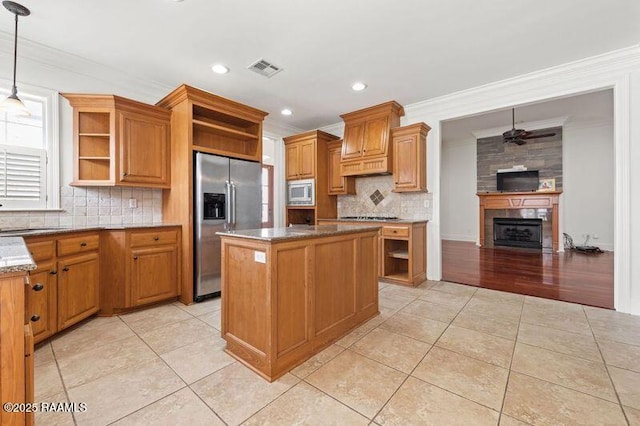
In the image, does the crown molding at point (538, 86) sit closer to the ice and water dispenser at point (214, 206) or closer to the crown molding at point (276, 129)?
the crown molding at point (276, 129)

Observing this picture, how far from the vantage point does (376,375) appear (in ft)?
5.94

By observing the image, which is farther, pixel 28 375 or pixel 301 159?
pixel 301 159

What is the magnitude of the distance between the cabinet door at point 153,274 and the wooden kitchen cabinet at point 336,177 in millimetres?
2855

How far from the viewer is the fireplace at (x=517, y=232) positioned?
6859 millimetres

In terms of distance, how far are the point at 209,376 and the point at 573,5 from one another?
3.96m

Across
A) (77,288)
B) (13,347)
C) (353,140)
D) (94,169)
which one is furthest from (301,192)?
(13,347)

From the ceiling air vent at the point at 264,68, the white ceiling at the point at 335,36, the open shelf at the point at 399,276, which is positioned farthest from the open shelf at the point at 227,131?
the open shelf at the point at 399,276

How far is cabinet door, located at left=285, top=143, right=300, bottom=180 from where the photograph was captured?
513 cm

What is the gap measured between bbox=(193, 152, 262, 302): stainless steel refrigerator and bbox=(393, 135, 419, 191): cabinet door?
2.20 metres

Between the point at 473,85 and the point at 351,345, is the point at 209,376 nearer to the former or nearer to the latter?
the point at 351,345

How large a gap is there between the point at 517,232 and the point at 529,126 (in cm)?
267

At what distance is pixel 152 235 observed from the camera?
9.87ft

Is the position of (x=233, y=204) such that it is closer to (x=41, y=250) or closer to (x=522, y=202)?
(x=41, y=250)

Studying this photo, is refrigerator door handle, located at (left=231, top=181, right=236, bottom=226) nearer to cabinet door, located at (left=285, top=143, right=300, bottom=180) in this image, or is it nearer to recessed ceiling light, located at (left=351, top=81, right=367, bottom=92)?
cabinet door, located at (left=285, top=143, right=300, bottom=180)
